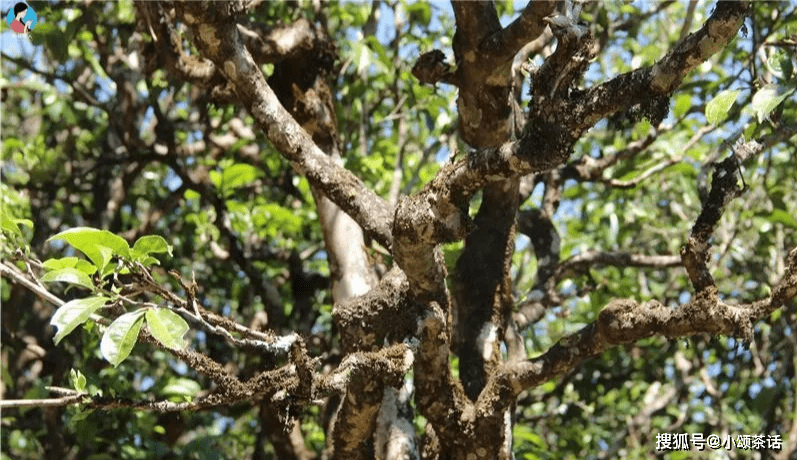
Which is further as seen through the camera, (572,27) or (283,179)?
(283,179)

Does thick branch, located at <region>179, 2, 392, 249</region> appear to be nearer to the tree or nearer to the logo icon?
the tree

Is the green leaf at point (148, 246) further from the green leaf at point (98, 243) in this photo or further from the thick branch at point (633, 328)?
the thick branch at point (633, 328)

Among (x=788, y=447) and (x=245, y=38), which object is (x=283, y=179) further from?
(x=788, y=447)

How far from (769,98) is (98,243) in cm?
157

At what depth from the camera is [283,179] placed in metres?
4.61

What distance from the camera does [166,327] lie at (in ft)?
6.50

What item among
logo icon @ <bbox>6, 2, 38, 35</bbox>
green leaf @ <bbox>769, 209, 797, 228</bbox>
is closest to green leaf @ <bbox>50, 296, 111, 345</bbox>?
logo icon @ <bbox>6, 2, 38, 35</bbox>

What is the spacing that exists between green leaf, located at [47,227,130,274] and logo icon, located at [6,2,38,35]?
5.83 ft

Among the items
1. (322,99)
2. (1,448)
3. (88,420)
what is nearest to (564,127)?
(322,99)

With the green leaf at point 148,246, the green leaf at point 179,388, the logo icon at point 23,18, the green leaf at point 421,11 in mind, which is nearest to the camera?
the green leaf at point 148,246

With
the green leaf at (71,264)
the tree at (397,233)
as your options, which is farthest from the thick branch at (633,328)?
the green leaf at (71,264)

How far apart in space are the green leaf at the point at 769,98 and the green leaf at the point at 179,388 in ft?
8.23

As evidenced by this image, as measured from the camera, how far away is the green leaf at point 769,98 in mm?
2264

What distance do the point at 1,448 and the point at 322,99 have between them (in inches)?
94.8
